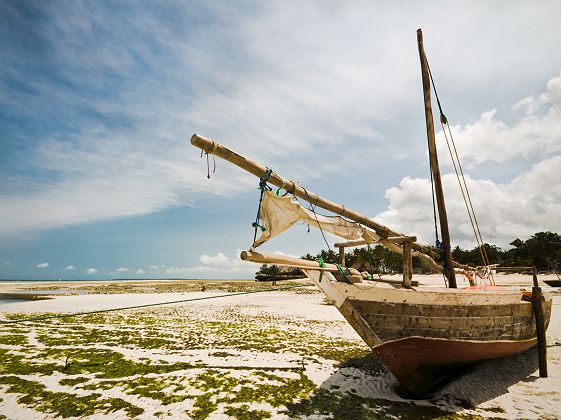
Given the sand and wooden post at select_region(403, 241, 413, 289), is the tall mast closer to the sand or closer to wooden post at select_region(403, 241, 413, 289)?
wooden post at select_region(403, 241, 413, 289)

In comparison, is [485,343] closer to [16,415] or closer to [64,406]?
[64,406]

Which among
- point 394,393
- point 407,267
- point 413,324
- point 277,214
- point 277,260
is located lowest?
point 394,393

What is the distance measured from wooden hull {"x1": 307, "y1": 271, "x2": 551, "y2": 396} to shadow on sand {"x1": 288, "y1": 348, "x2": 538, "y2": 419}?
45 cm

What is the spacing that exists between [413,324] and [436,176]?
5.73 m

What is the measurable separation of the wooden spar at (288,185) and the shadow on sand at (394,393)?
3620 mm

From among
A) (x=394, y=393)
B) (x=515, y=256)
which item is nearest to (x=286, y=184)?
(x=394, y=393)

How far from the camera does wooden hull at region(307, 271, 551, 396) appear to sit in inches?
248

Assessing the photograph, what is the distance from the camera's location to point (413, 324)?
20.8ft

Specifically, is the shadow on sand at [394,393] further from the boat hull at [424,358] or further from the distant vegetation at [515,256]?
the distant vegetation at [515,256]

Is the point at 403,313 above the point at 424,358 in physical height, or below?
above

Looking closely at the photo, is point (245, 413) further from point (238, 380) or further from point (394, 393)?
point (394, 393)

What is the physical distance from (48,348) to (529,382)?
47.2ft

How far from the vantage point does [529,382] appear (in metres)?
7.31

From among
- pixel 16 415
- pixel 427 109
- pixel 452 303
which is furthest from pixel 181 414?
pixel 427 109
